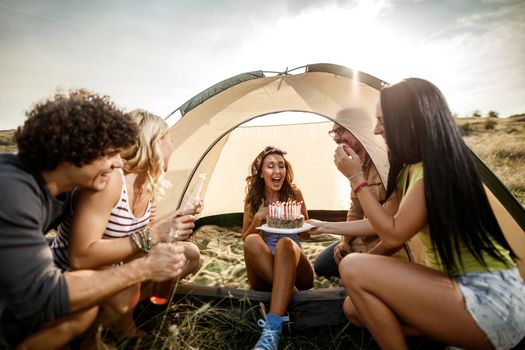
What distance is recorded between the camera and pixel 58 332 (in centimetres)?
132

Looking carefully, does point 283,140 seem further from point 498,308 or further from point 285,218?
point 498,308

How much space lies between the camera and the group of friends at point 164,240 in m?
1.23

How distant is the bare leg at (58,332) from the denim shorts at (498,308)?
66.4 inches

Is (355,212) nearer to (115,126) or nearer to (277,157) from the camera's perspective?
(277,157)

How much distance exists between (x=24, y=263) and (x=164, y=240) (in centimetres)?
74

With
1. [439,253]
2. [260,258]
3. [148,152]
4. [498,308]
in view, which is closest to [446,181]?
[439,253]

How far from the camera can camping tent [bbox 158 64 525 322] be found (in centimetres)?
233

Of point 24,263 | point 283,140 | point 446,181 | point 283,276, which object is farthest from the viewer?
point 283,140

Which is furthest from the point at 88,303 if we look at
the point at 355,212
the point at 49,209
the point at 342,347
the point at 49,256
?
the point at 355,212

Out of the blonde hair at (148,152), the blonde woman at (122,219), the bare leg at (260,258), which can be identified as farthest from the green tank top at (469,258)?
the blonde hair at (148,152)

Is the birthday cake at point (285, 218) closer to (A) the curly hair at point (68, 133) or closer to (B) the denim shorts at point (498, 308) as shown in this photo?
(B) the denim shorts at point (498, 308)

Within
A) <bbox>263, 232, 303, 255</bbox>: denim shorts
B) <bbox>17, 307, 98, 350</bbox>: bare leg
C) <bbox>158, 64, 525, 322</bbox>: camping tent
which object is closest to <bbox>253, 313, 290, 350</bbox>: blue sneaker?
<bbox>158, 64, 525, 322</bbox>: camping tent

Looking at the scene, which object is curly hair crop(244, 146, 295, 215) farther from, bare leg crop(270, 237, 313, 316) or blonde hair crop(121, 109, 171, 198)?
blonde hair crop(121, 109, 171, 198)

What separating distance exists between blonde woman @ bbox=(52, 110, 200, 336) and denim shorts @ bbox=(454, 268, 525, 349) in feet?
4.76
